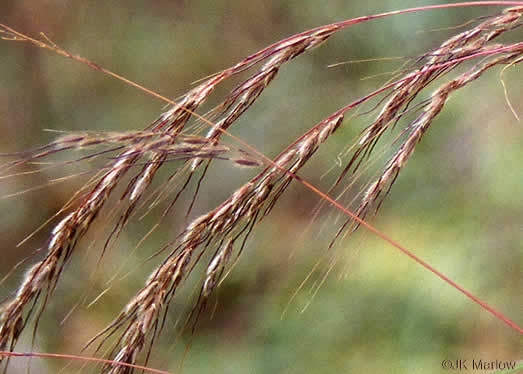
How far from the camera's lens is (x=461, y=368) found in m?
1.25

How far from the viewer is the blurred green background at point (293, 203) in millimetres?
1451

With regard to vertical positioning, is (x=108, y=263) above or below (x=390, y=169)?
below

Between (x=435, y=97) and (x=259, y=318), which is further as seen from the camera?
(x=259, y=318)

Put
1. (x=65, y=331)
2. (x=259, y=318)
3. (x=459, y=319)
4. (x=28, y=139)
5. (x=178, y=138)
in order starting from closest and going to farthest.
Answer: (x=178, y=138) < (x=459, y=319) < (x=259, y=318) < (x=65, y=331) < (x=28, y=139)

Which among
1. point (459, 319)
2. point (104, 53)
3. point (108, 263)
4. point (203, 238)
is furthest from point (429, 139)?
point (203, 238)

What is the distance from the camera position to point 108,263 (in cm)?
208

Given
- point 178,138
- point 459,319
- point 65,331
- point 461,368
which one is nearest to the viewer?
point 178,138

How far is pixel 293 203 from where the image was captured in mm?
2236

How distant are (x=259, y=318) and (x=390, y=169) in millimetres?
1259

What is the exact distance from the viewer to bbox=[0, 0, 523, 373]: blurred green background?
57.1 inches

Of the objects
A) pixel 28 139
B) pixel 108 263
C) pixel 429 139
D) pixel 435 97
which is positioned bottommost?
pixel 108 263

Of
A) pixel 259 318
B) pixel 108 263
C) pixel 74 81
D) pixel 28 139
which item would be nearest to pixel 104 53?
pixel 74 81

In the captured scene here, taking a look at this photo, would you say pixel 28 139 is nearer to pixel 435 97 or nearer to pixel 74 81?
pixel 74 81

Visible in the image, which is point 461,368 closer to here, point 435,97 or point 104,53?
point 435,97
